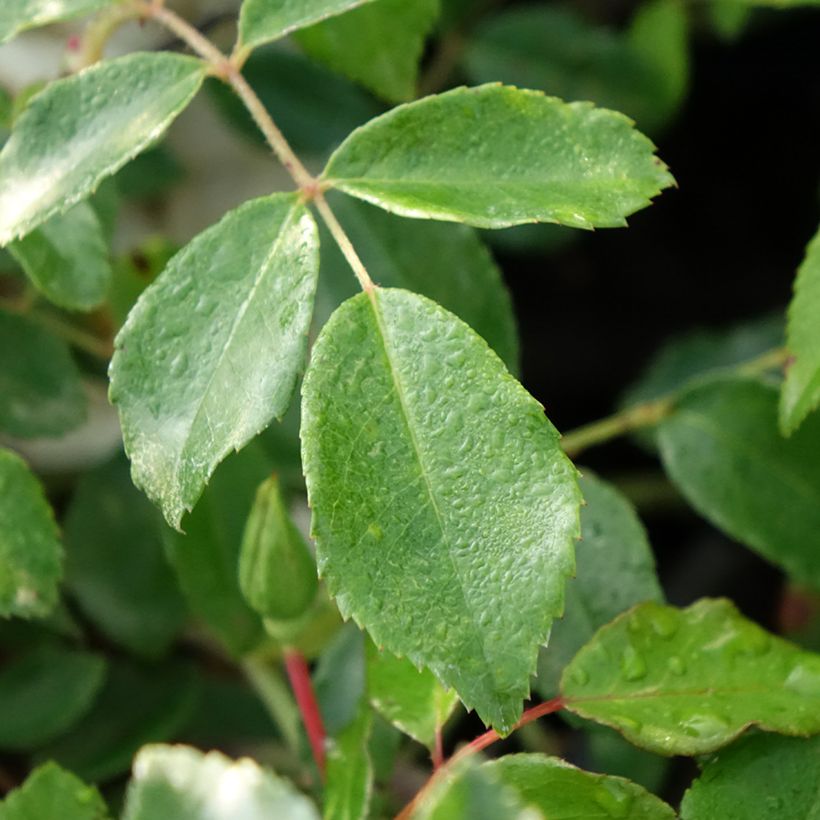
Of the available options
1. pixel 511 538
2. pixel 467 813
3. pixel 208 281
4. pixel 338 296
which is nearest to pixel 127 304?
pixel 338 296

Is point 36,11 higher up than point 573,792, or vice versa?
point 36,11

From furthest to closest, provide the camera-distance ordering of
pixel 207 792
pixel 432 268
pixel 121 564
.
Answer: pixel 121 564
pixel 432 268
pixel 207 792

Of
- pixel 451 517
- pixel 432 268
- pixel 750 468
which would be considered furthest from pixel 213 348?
pixel 750 468

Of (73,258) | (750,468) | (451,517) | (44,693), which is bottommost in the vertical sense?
(750,468)

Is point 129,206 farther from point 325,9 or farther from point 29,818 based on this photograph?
point 29,818

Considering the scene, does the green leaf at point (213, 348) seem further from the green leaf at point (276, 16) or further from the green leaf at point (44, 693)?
the green leaf at point (44, 693)

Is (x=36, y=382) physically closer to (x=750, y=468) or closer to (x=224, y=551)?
(x=224, y=551)

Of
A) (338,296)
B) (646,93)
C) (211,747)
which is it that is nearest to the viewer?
(338,296)
